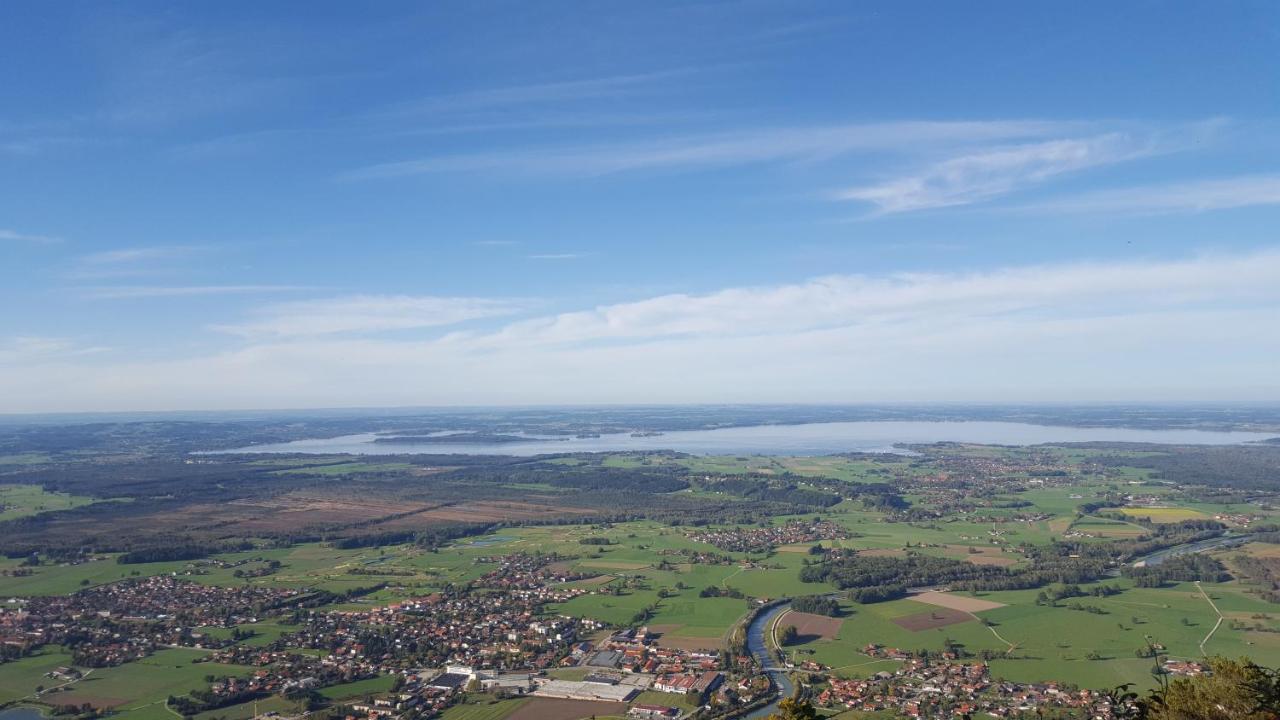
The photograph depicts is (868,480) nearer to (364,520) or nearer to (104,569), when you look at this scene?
(364,520)

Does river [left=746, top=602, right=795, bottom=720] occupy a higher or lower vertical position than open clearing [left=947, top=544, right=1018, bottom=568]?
lower

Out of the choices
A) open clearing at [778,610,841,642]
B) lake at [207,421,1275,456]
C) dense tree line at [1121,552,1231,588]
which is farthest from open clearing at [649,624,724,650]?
lake at [207,421,1275,456]

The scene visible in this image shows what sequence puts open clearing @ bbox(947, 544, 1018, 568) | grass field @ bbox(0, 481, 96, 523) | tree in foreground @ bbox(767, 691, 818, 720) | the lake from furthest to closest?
the lake → grass field @ bbox(0, 481, 96, 523) → open clearing @ bbox(947, 544, 1018, 568) → tree in foreground @ bbox(767, 691, 818, 720)

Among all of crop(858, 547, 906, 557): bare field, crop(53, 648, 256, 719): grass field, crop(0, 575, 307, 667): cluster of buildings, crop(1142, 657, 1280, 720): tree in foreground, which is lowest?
crop(53, 648, 256, 719): grass field

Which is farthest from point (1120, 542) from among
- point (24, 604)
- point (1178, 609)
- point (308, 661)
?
point (24, 604)

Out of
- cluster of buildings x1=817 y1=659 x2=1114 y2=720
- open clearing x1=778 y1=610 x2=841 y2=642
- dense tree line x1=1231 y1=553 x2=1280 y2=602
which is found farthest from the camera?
dense tree line x1=1231 y1=553 x2=1280 y2=602

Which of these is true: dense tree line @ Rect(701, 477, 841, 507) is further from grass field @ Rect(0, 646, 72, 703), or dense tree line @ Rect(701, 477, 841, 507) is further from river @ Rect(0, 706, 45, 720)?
river @ Rect(0, 706, 45, 720)

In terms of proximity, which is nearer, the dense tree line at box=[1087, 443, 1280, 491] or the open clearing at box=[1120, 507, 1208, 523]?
the open clearing at box=[1120, 507, 1208, 523]
